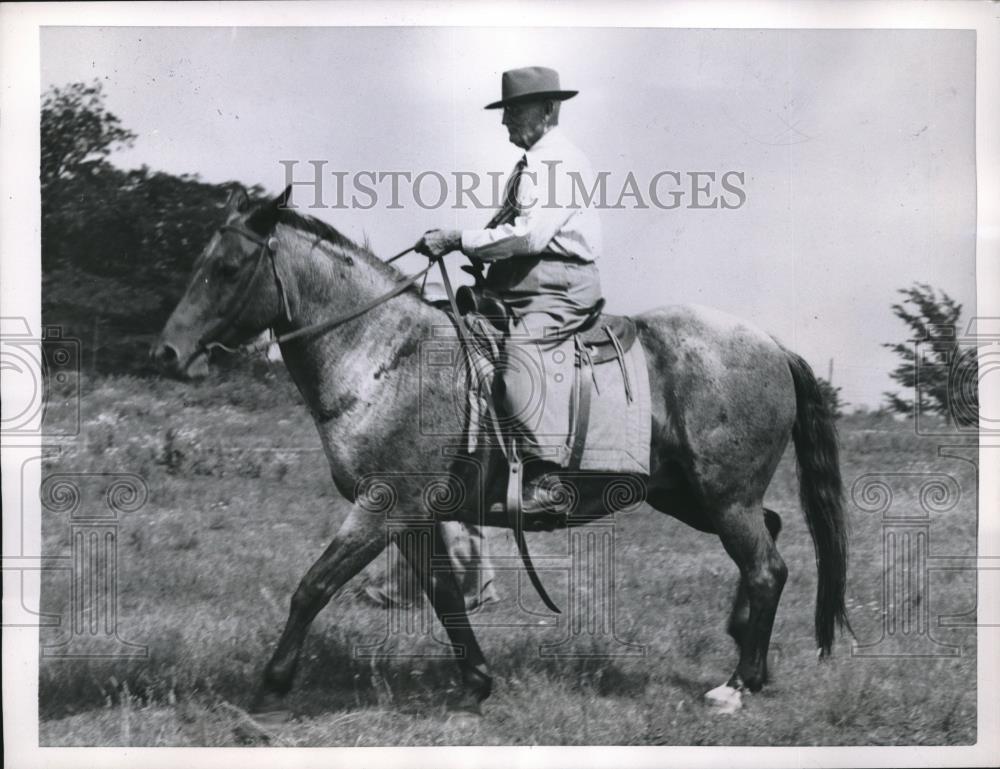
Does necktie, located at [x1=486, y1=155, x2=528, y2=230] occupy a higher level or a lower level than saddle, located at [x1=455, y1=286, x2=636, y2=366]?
higher

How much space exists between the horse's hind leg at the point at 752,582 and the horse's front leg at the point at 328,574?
159 cm

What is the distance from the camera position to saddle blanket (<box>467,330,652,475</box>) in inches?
166

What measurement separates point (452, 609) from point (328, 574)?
1.99 ft

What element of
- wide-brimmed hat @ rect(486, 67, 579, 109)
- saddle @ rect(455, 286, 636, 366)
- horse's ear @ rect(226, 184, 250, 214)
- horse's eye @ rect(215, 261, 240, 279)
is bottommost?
saddle @ rect(455, 286, 636, 366)

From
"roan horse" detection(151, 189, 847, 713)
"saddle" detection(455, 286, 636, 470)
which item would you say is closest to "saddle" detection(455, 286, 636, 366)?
"saddle" detection(455, 286, 636, 470)

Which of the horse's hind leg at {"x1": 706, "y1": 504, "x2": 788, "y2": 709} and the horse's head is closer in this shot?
the horse's head

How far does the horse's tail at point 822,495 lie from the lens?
4.50 m

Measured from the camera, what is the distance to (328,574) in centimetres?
414

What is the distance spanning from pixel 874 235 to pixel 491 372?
198 cm

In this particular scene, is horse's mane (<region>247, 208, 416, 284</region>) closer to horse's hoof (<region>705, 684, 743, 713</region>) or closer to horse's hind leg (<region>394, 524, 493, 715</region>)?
horse's hind leg (<region>394, 524, 493, 715</region>)

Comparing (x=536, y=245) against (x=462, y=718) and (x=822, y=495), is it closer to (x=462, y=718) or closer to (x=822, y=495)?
(x=822, y=495)

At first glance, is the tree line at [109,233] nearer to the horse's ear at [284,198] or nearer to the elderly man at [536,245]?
the horse's ear at [284,198]

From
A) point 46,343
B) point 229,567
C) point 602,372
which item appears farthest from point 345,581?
point 46,343

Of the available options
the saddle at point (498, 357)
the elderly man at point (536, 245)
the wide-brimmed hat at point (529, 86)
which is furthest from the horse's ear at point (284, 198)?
the wide-brimmed hat at point (529, 86)
